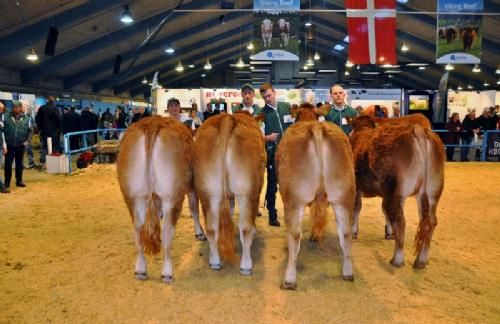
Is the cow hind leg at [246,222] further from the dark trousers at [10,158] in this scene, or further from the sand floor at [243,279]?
the dark trousers at [10,158]

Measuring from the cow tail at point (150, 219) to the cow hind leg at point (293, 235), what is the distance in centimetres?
125

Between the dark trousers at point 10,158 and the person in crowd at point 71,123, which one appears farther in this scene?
the person in crowd at point 71,123

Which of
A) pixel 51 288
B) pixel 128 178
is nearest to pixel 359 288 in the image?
pixel 128 178

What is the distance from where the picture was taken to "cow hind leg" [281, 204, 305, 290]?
3533mm

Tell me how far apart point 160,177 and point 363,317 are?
212cm

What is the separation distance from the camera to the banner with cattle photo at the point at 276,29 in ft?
33.5

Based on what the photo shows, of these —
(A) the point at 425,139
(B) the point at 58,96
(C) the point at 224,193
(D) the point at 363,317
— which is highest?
(B) the point at 58,96

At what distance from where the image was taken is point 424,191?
156 inches

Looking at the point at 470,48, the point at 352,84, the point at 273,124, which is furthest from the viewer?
the point at 352,84

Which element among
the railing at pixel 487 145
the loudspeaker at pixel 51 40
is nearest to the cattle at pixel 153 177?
the railing at pixel 487 145

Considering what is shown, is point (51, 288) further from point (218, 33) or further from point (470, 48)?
point (218, 33)

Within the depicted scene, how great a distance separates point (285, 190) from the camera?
357cm

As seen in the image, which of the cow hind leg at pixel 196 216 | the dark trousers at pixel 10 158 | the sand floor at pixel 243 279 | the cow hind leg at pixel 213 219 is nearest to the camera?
the sand floor at pixel 243 279

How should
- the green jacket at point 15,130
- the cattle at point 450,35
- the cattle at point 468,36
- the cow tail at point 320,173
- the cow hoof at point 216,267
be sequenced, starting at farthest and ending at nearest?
the cattle at point 450,35, the cattle at point 468,36, the green jacket at point 15,130, the cow hoof at point 216,267, the cow tail at point 320,173
